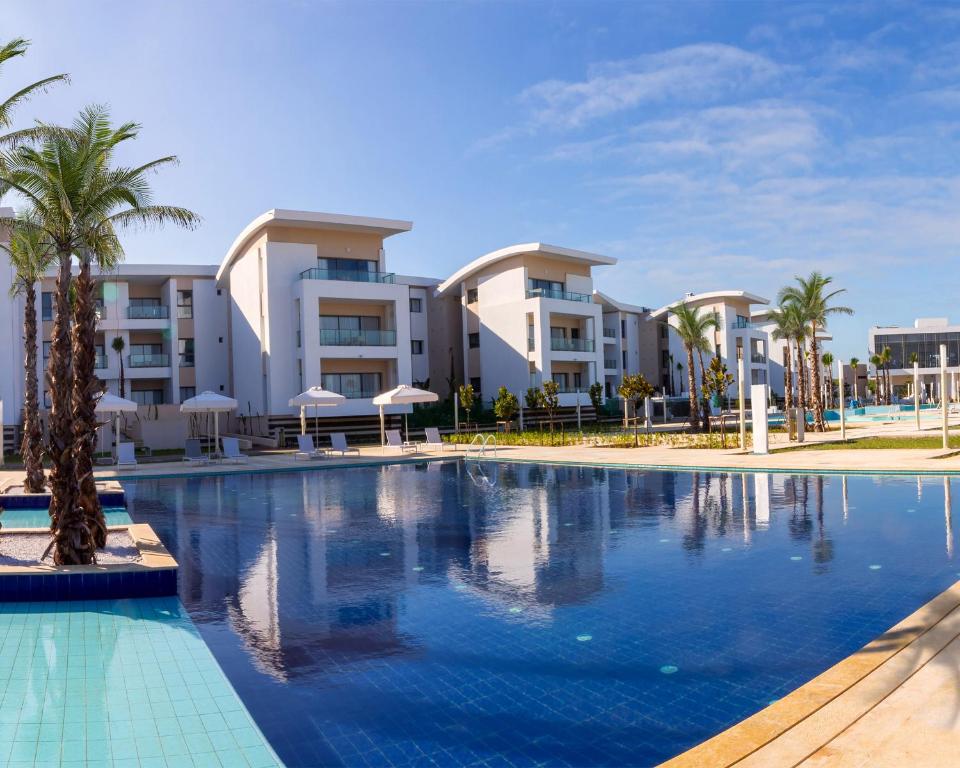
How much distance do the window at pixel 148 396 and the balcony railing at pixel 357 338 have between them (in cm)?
1176

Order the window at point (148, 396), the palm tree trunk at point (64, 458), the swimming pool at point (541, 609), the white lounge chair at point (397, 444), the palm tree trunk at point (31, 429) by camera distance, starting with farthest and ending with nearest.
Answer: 1. the window at point (148, 396)
2. the white lounge chair at point (397, 444)
3. the palm tree trunk at point (31, 429)
4. the palm tree trunk at point (64, 458)
5. the swimming pool at point (541, 609)

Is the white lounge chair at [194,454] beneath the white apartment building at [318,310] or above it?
beneath

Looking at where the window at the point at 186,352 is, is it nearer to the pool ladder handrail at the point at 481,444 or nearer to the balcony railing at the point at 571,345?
the pool ladder handrail at the point at 481,444

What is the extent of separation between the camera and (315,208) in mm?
33375

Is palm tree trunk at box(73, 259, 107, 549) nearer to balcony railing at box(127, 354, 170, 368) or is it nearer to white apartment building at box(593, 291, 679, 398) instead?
balcony railing at box(127, 354, 170, 368)

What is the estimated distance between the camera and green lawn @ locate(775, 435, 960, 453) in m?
23.4

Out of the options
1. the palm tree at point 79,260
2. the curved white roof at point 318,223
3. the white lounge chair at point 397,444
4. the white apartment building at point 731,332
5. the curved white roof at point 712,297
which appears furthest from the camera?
the white apartment building at point 731,332

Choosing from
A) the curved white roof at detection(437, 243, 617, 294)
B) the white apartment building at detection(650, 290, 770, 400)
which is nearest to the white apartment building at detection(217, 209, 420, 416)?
the curved white roof at detection(437, 243, 617, 294)

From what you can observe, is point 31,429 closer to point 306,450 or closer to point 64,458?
point 64,458

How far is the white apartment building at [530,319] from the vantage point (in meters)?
40.4

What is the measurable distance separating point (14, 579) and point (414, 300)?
3798 cm

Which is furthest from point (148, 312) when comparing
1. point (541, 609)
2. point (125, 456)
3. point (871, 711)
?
point (871, 711)

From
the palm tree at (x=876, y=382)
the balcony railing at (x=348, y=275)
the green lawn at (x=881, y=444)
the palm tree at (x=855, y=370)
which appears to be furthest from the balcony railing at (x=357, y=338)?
the palm tree at (x=855, y=370)

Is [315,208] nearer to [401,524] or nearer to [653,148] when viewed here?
[653,148]
